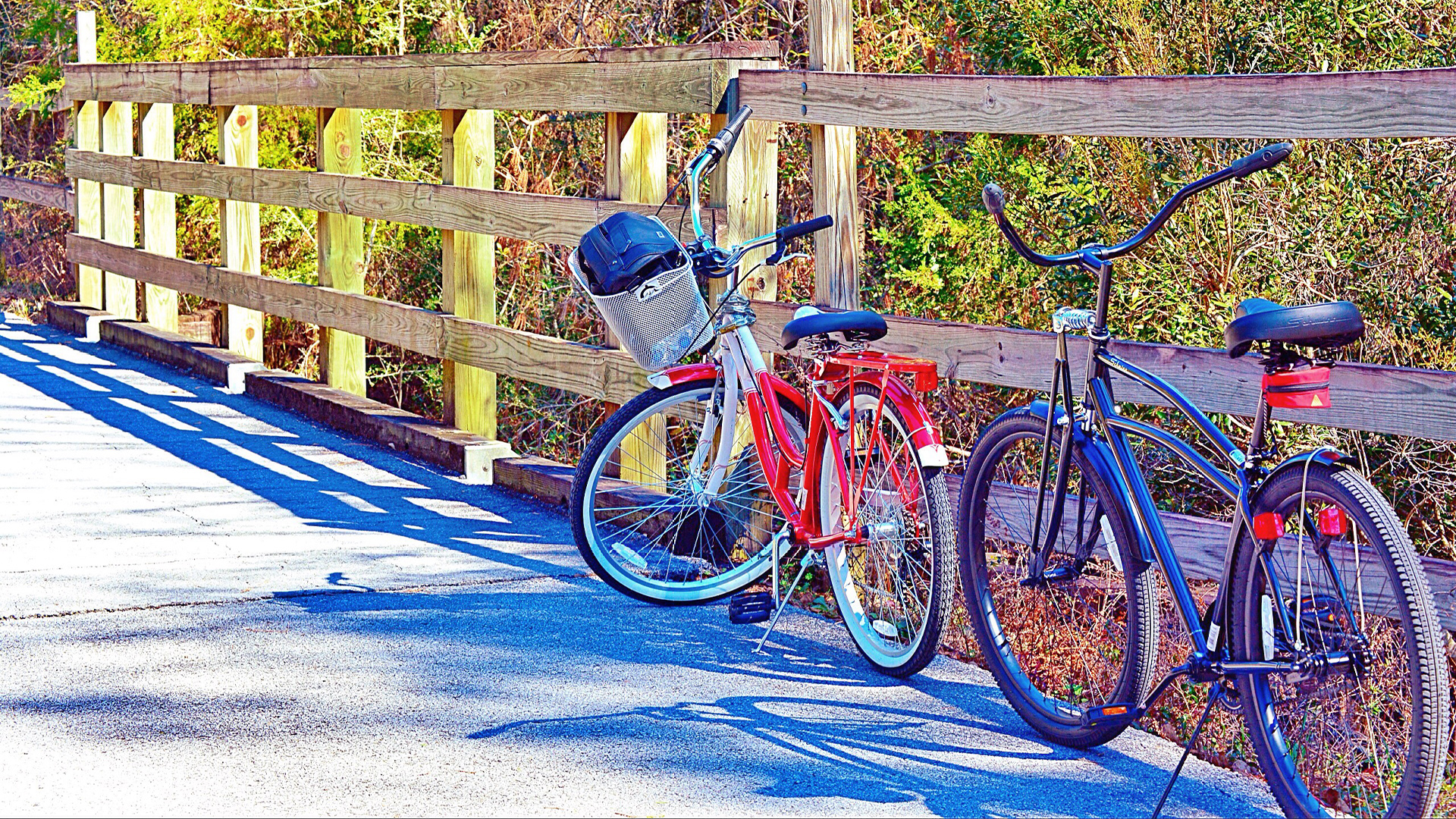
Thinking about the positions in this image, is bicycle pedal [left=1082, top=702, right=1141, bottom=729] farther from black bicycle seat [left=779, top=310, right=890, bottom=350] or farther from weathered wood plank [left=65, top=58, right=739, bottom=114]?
weathered wood plank [left=65, top=58, right=739, bottom=114]

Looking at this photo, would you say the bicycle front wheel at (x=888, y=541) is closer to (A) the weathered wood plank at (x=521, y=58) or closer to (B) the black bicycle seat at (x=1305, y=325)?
(B) the black bicycle seat at (x=1305, y=325)

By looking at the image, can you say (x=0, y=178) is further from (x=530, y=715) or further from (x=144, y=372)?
(x=530, y=715)

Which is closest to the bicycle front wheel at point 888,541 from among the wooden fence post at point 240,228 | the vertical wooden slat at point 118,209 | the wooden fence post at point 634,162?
the wooden fence post at point 634,162

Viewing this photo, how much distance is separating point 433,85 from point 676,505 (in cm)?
256

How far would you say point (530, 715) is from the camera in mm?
3959

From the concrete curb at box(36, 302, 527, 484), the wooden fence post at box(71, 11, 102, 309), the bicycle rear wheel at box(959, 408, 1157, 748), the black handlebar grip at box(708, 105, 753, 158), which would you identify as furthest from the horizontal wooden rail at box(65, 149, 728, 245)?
the bicycle rear wheel at box(959, 408, 1157, 748)

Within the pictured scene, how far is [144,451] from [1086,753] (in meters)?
4.82

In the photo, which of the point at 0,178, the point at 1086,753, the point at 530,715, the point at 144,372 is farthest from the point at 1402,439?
the point at 0,178

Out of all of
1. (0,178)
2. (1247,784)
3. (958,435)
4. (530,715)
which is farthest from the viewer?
(0,178)

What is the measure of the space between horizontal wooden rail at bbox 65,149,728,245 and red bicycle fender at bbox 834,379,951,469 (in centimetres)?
108

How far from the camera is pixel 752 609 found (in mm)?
4695

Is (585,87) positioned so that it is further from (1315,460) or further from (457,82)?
(1315,460)

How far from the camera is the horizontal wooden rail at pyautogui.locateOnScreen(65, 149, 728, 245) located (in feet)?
20.2

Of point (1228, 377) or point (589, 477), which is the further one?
point (589, 477)
